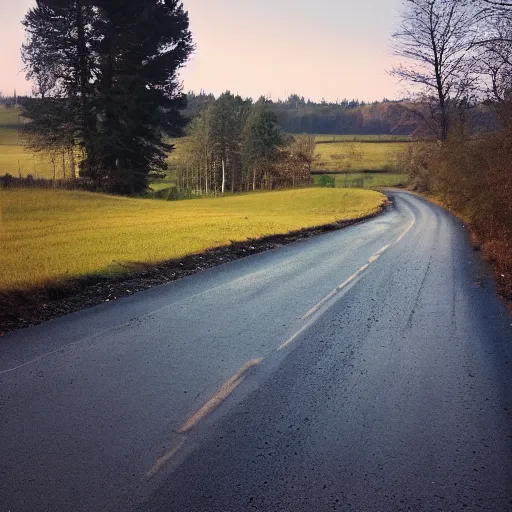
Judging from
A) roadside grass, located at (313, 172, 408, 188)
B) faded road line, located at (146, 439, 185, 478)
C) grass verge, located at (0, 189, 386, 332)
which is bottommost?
faded road line, located at (146, 439, 185, 478)

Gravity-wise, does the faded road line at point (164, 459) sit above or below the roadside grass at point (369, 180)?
below

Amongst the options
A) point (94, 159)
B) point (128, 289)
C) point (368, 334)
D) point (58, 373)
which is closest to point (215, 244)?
point (128, 289)

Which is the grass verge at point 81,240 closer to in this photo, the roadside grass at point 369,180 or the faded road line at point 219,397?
the faded road line at point 219,397

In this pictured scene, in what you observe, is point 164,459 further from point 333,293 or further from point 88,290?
point 88,290

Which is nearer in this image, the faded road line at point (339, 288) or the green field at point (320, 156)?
the faded road line at point (339, 288)

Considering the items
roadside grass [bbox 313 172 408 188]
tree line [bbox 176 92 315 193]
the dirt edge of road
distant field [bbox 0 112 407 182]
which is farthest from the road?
roadside grass [bbox 313 172 408 188]

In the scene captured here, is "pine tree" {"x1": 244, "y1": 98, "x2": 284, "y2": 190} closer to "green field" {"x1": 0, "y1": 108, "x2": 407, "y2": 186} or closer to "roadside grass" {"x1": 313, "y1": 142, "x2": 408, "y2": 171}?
"green field" {"x1": 0, "y1": 108, "x2": 407, "y2": 186}

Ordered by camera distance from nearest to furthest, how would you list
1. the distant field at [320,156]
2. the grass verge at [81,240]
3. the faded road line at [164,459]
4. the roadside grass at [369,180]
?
the faded road line at [164,459]
the grass verge at [81,240]
the distant field at [320,156]
the roadside grass at [369,180]

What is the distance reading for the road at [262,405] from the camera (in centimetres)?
324

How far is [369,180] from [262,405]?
89224 mm

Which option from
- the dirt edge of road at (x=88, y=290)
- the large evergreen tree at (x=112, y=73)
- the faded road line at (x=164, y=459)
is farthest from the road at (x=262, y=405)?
the large evergreen tree at (x=112, y=73)

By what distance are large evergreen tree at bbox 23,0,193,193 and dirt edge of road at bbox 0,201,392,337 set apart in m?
26.7

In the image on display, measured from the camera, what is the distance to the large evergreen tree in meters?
→ 34.5

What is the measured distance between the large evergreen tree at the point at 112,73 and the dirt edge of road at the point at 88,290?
26.7m
